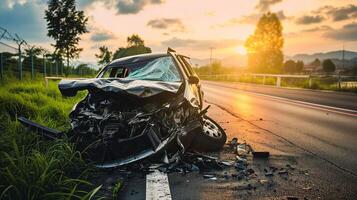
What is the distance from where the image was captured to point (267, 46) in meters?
73.7

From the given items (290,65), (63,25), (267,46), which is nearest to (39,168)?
(63,25)

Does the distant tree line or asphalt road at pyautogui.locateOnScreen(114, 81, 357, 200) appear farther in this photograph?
the distant tree line

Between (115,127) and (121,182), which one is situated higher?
(115,127)

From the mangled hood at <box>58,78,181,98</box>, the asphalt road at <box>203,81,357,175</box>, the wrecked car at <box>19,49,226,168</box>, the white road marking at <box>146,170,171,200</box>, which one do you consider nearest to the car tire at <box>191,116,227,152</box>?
the wrecked car at <box>19,49,226,168</box>

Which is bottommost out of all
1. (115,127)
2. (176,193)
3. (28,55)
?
(176,193)

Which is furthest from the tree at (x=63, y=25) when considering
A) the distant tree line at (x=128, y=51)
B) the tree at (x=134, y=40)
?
the tree at (x=134, y=40)

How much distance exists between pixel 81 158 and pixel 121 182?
882 mm

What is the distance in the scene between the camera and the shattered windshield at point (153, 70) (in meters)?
5.37

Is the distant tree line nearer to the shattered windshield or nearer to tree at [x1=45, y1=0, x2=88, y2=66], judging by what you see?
tree at [x1=45, y1=0, x2=88, y2=66]

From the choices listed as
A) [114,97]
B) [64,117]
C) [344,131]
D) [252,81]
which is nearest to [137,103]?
[114,97]

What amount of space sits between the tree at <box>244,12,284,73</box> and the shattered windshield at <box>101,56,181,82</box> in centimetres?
6931

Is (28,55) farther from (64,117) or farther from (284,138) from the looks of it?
(284,138)

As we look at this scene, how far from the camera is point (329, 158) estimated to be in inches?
188

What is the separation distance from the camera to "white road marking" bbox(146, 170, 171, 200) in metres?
3.25
